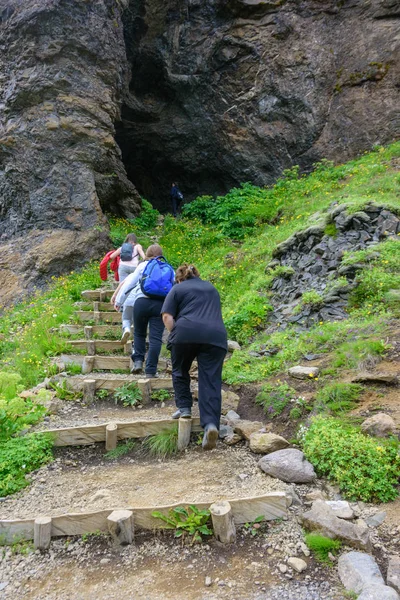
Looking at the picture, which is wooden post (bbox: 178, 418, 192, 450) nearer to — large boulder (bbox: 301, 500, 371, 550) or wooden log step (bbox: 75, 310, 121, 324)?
large boulder (bbox: 301, 500, 371, 550)

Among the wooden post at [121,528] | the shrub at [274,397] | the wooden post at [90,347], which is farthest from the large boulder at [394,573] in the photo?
the wooden post at [90,347]

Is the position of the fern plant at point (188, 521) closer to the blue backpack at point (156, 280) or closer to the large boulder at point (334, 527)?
the large boulder at point (334, 527)

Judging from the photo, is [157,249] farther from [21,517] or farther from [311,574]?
[311,574]

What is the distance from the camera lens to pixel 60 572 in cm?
333

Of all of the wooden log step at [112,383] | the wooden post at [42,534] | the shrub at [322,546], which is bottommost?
the wooden post at [42,534]

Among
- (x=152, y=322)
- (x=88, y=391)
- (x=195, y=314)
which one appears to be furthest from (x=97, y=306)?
(x=195, y=314)

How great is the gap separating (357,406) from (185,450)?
1934 mm

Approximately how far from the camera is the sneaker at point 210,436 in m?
4.63

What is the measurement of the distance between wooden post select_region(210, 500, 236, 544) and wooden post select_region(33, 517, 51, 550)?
4.34ft

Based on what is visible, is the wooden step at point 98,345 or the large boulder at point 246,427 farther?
the wooden step at point 98,345

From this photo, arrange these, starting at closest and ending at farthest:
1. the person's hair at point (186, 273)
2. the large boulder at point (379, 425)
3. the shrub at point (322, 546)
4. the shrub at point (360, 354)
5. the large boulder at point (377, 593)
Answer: the large boulder at point (377, 593)
the shrub at point (322, 546)
the large boulder at point (379, 425)
the person's hair at point (186, 273)
the shrub at point (360, 354)

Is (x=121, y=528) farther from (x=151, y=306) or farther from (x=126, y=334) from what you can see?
(x=126, y=334)

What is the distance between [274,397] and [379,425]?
1.63m

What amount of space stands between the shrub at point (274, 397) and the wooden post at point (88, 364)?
2.95 metres
